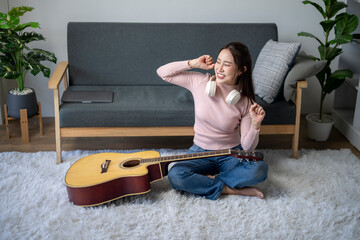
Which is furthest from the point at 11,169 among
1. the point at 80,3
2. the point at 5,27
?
the point at 80,3

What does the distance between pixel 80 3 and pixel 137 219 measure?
192 centimetres

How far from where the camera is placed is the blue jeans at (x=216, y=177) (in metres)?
2.47

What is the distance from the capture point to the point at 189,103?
2.96m

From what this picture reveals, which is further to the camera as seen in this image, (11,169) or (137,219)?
(11,169)

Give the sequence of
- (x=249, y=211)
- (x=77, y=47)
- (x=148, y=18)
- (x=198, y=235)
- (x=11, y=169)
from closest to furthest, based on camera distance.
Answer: (x=198, y=235) → (x=249, y=211) → (x=11, y=169) → (x=77, y=47) → (x=148, y=18)

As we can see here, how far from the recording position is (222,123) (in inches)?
99.4

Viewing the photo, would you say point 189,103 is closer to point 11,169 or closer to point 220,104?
point 220,104

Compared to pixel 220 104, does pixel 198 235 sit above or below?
below

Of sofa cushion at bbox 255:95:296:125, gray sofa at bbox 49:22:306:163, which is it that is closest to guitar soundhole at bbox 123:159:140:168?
gray sofa at bbox 49:22:306:163

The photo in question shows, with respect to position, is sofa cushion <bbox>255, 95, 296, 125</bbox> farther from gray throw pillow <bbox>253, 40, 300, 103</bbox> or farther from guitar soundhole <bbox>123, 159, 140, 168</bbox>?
guitar soundhole <bbox>123, 159, 140, 168</bbox>

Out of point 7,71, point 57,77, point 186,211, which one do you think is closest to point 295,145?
point 186,211

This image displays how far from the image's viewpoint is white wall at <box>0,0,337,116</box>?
352 centimetres

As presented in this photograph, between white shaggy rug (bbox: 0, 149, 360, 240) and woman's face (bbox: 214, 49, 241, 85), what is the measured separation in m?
0.66

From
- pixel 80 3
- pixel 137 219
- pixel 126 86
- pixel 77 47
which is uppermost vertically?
pixel 80 3
